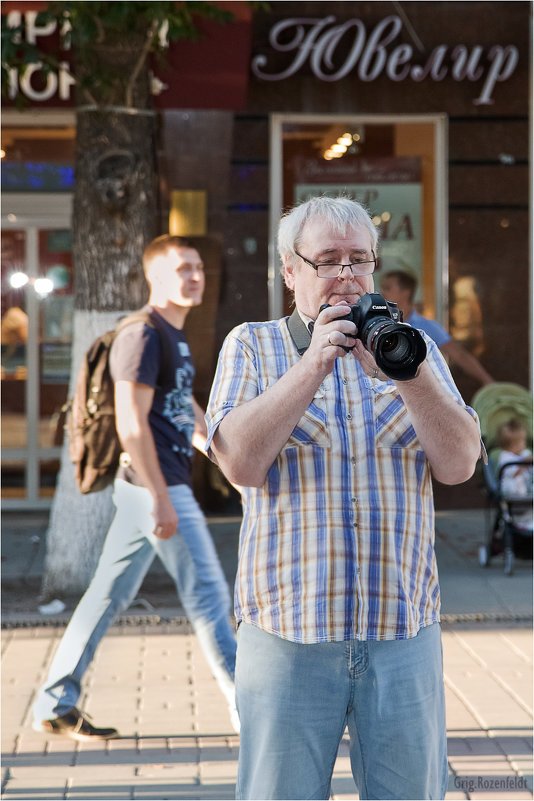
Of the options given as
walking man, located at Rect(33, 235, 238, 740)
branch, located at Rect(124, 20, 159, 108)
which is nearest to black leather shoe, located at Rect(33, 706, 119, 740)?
walking man, located at Rect(33, 235, 238, 740)

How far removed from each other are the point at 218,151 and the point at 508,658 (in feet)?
20.6

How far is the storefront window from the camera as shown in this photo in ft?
36.3

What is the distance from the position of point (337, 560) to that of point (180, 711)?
2.92 metres

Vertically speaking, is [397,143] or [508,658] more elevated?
[397,143]

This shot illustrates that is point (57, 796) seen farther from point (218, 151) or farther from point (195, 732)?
point (218, 151)

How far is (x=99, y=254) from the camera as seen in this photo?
7.35 meters

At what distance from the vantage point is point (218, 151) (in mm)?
10875

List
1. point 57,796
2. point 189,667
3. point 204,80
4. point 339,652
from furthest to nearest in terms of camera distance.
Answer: point 204,80, point 189,667, point 57,796, point 339,652

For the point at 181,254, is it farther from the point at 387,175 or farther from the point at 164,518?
the point at 387,175

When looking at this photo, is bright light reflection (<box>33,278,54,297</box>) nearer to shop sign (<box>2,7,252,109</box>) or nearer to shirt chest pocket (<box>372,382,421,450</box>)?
shop sign (<box>2,7,252,109</box>)

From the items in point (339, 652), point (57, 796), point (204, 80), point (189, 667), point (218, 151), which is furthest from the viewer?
point (218, 151)

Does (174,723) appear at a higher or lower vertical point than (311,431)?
lower

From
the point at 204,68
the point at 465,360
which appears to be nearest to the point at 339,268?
the point at 465,360

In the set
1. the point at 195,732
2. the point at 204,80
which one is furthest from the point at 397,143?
the point at 195,732
